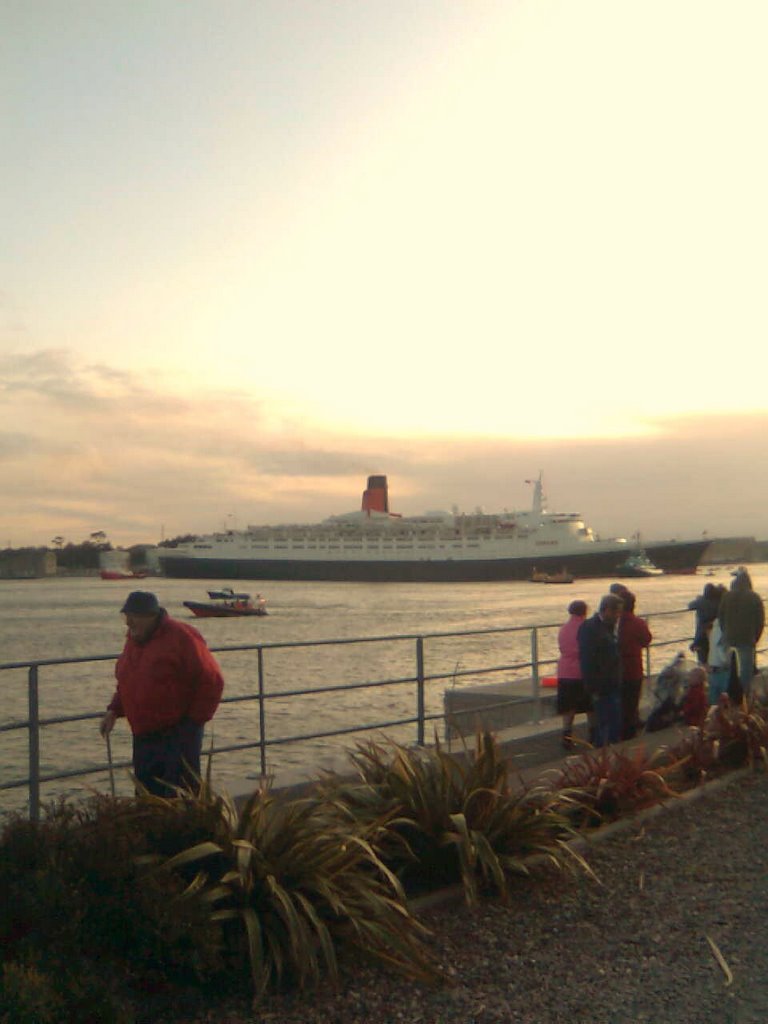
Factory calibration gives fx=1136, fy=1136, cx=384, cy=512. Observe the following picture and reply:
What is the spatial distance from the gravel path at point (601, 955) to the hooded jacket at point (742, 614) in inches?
198

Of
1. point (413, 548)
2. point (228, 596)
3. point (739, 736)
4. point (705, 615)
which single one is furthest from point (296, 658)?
point (413, 548)

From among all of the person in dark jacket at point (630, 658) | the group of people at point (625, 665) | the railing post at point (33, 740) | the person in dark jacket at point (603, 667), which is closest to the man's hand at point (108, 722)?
the railing post at point (33, 740)

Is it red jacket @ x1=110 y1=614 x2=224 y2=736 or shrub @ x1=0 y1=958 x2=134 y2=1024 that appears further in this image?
red jacket @ x1=110 y1=614 x2=224 y2=736

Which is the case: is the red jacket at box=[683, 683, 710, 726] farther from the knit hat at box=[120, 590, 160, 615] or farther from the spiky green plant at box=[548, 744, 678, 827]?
the knit hat at box=[120, 590, 160, 615]

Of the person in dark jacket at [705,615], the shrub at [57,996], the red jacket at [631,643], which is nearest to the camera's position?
the shrub at [57,996]

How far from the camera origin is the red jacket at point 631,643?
9695 millimetres

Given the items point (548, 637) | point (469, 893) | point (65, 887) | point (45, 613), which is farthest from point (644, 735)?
point (45, 613)

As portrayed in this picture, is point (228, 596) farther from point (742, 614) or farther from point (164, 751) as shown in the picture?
point (164, 751)

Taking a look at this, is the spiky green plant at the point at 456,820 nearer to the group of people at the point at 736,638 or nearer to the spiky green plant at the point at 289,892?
the spiky green plant at the point at 289,892

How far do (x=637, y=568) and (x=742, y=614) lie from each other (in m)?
118

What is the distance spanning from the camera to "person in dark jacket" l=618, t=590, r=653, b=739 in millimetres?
9695

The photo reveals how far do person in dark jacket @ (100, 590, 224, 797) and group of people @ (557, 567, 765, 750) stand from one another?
327cm

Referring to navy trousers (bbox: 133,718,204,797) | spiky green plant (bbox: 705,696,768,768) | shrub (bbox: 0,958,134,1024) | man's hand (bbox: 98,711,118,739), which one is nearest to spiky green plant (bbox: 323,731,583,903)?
navy trousers (bbox: 133,718,204,797)

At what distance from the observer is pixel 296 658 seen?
39.6m
